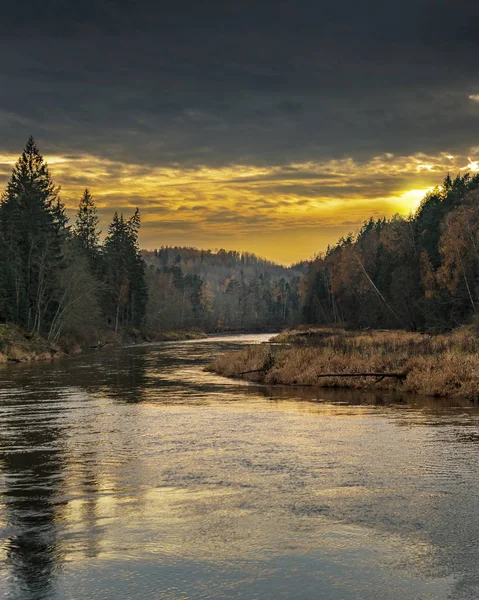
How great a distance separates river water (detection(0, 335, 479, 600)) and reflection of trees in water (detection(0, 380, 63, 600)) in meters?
0.03

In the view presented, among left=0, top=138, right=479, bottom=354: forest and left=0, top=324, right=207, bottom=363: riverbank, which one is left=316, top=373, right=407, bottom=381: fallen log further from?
left=0, top=138, right=479, bottom=354: forest

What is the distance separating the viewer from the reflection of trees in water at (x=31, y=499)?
7.01 meters

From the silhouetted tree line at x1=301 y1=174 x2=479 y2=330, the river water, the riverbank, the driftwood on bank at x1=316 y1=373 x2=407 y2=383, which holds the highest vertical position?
the silhouetted tree line at x1=301 y1=174 x2=479 y2=330

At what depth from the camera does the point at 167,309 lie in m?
123

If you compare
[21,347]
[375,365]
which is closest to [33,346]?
[21,347]

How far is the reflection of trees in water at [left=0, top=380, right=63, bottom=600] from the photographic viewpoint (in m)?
7.01

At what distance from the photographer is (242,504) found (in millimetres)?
9875

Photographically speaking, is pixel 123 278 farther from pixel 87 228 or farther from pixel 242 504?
pixel 242 504

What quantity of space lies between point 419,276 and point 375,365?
2163 inches

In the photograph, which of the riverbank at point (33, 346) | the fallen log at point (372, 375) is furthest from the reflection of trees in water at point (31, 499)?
the riverbank at point (33, 346)

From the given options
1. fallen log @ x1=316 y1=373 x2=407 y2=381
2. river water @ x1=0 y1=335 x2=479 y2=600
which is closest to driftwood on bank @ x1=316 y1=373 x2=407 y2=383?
fallen log @ x1=316 y1=373 x2=407 y2=381

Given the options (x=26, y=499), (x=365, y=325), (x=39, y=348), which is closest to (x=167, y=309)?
(x=365, y=325)

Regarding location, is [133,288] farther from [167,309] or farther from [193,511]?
[193,511]

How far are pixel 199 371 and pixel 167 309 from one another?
86258 millimetres
